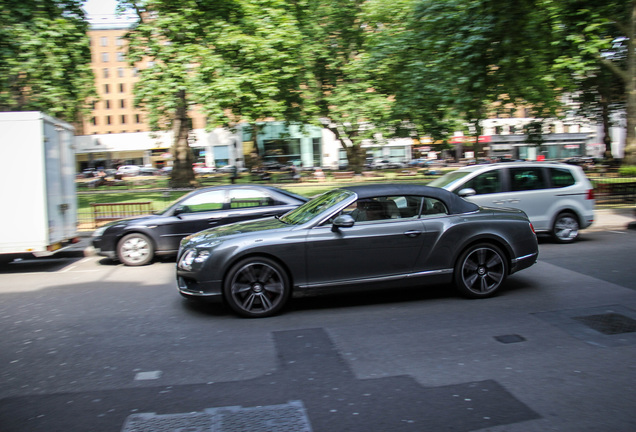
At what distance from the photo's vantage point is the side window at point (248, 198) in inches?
408

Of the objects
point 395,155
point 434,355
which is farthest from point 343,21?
point 395,155

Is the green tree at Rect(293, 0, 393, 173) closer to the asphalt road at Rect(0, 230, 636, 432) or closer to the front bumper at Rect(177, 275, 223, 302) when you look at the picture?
the asphalt road at Rect(0, 230, 636, 432)

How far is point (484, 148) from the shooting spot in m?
64.2

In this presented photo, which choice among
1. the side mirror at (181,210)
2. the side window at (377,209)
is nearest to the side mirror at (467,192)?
the side window at (377,209)

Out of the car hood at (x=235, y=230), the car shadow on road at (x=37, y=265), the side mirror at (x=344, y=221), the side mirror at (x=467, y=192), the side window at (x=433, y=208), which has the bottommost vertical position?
the car shadow on road at (x=37, y=265)

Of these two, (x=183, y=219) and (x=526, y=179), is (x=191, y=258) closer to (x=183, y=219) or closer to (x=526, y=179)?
(x=183, y=219)

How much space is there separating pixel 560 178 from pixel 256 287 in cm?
782

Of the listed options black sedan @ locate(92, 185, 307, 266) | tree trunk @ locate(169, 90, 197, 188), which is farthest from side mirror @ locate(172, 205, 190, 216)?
tree trunk @ locate(169, 90, 197, 188)

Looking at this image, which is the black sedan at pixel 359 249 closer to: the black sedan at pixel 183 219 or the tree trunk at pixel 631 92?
the black sedan at pixel 183 219

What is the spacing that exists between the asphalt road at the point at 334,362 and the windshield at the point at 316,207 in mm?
1135

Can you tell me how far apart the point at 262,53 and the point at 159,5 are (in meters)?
4.57

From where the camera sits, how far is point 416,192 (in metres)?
6.78

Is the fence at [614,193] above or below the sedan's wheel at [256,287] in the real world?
above

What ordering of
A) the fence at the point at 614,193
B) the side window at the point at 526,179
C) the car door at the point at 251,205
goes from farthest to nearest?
the fence at the point at 614,193 → the side window at the point at 526,179 → the car door at the point at 251,205
